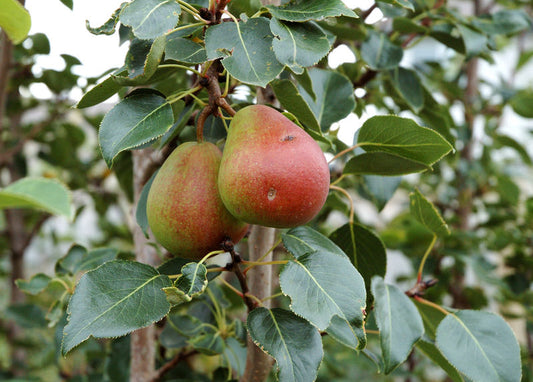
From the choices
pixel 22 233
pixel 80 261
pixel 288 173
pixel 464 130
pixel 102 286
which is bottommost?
pixel 22 233

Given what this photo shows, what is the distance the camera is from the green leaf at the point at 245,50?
0.48 metres

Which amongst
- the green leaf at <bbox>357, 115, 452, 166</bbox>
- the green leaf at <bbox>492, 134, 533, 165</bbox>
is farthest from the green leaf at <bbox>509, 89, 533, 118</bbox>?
the green leaf at <bbox>357, 115, 452, 166</bbox>

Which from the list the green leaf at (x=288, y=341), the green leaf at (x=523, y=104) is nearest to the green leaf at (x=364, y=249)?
the green leaf at (x=288, y=341)

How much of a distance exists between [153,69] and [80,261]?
47cm

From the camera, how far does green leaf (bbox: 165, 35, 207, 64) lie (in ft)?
1.68

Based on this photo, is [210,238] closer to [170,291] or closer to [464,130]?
[170,291]

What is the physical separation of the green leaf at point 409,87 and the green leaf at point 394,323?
426 mm

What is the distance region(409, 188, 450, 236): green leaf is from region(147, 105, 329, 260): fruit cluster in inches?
8.0

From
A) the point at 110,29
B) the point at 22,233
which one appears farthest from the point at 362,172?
the point at 22,233

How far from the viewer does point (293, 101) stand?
21.6 inches

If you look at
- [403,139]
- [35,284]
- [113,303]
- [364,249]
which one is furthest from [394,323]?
[35,284]

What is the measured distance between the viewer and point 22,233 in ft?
5.32

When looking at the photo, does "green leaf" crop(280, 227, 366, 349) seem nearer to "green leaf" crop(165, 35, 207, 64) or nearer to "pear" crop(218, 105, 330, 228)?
"pear" crop(218, 105, 330, 228)

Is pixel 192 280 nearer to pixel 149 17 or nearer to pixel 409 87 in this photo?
pixel 149 17
